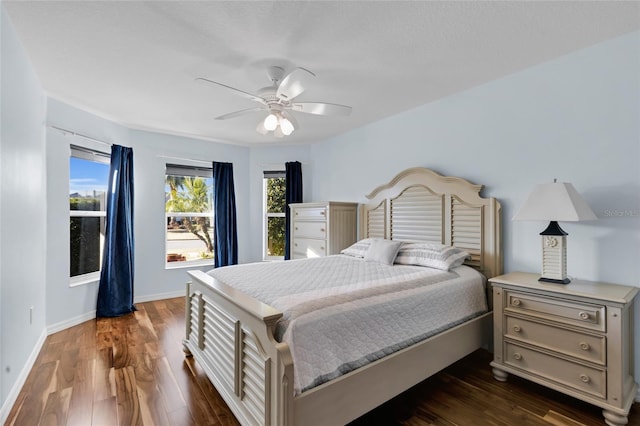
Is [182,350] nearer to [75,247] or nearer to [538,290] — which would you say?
[75,247]

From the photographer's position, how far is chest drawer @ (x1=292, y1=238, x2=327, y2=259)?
4191mm

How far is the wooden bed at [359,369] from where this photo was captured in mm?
1484

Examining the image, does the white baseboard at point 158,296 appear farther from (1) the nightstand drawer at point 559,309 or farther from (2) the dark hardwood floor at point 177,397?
(1) the nightstand drawer at point 559,309

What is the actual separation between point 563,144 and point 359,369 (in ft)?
7.50

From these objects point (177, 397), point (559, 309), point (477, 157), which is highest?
point (477, 157)

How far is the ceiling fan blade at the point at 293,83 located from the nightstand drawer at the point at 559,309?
6.94 feet

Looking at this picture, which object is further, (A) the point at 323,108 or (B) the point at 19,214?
(A) the point at 323,108

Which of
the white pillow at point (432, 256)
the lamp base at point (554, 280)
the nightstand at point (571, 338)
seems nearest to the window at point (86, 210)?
the white pillow at point (432, 256)

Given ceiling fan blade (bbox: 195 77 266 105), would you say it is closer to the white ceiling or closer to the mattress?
the white ceiling

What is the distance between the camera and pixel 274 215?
209 inches

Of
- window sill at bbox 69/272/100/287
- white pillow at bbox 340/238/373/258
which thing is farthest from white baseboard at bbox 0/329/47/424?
white pillow at bbox 340/238/373/258

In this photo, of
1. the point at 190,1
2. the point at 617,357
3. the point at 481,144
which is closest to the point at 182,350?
the point at 190,1

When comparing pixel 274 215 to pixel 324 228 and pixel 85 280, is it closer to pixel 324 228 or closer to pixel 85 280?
pixel 324 228

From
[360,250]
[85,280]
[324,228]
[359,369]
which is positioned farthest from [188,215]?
[359,369]
